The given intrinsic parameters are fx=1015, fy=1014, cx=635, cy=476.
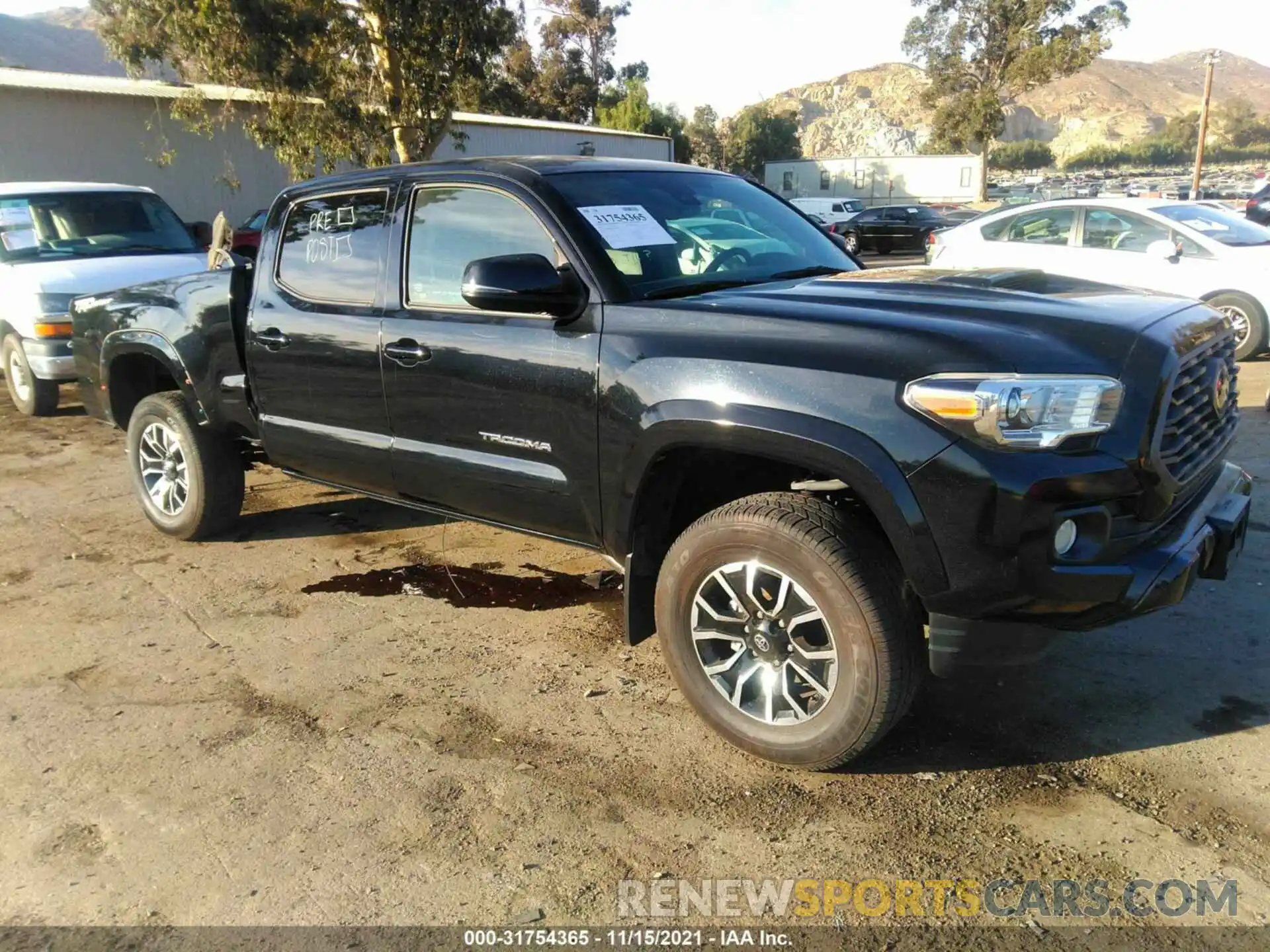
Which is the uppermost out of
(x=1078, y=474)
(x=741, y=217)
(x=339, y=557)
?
(x=741, y=217)

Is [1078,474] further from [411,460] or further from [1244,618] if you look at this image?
[411,460]

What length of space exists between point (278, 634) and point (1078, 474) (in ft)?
10.7

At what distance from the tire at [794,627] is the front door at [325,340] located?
64.9 inches

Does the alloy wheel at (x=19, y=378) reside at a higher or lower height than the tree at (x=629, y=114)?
lower

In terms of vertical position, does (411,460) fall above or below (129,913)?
above

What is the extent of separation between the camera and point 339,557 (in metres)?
5.32

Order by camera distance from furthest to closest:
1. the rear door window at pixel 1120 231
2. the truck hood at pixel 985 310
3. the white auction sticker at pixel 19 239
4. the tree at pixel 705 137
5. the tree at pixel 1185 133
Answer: the tree at pixel 1185 133, the tree at pixel 705 137, the rear door window at pixel 1120 231, the white auction sticker at pixel 19 239, the truck hood at pixel 985 310

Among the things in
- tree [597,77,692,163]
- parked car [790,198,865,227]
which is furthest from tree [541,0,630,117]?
parked car [790,198,865,227]

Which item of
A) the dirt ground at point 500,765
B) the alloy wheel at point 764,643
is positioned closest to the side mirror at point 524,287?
the alloy wheel at point 764,643

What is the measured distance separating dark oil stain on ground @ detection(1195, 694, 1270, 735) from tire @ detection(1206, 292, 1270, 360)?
725 centimetres

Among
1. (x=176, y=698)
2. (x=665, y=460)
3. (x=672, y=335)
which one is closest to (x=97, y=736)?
(x=176, y=698)

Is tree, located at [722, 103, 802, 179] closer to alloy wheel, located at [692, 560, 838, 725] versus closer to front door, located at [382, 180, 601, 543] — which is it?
front door, located at [382, 180, 601, 543]

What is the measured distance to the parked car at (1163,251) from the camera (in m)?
9.53

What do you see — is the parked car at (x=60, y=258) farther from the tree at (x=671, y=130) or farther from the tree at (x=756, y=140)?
the tree at (x=756, y=140)
